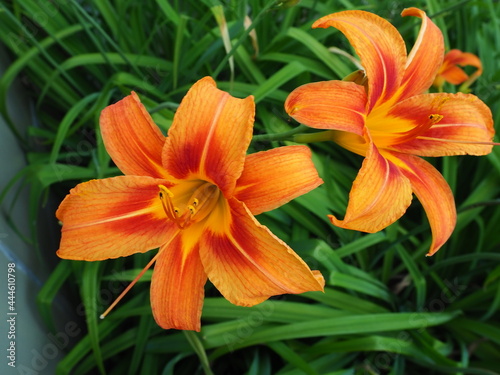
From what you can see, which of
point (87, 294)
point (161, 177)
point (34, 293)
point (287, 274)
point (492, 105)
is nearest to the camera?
point (287, 274)

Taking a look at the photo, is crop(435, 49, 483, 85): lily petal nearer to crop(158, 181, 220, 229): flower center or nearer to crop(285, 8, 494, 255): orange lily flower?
crop(285, 8, 494, 255): orange lily flower

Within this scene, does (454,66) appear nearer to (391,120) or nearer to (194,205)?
(391,120)

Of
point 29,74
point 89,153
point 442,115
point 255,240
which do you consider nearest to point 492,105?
point 442,115

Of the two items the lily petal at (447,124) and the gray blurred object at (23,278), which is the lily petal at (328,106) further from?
the gray blurred object at (23,278)

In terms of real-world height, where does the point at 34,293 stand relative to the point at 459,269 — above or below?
above

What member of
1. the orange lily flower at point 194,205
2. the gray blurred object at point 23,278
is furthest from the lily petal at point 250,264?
the gray blurred object at point 23,278

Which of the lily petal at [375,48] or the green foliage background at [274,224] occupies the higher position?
the lily petal at [375,48]

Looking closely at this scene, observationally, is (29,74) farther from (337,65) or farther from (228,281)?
(228,281)
